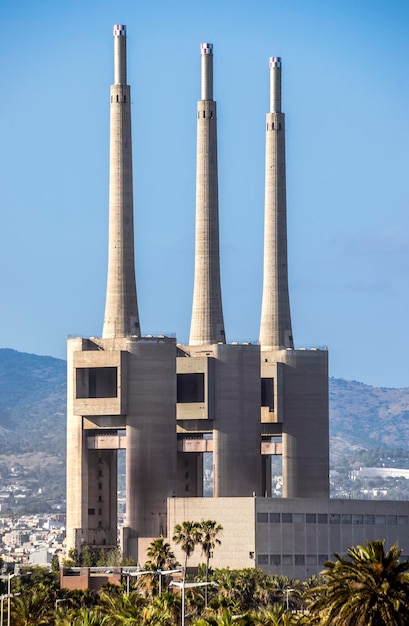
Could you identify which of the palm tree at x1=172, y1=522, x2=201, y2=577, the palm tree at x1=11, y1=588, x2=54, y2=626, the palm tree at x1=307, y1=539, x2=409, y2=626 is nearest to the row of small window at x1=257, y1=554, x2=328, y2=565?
the palm tree at x1=172, y1=522, x2=201, y2=577

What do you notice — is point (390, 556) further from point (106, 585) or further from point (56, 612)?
point (106, 585)

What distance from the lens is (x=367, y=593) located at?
8162cm

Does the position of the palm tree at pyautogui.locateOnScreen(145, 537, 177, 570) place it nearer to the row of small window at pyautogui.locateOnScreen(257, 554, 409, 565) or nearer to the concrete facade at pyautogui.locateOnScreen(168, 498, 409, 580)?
the concrete facade at pyautogui.locateOnScreen(168, 498, 409, 580)

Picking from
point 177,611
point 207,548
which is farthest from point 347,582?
point 207,548

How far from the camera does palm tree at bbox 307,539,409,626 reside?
80562mm

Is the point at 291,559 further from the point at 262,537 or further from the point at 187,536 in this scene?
the point at 187,536

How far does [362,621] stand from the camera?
263 ft

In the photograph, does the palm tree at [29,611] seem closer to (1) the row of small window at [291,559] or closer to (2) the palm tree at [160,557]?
(2) the palm tree at [160,557]

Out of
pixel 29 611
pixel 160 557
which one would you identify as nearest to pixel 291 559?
pixel 160 557

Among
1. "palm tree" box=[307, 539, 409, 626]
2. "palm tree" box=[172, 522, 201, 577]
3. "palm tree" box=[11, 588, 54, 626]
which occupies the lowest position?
"palm tree" box=[11, 588, 54, 626]

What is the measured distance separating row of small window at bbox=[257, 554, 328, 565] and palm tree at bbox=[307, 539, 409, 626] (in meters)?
113

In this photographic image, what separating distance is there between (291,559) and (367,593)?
11708 centimetres

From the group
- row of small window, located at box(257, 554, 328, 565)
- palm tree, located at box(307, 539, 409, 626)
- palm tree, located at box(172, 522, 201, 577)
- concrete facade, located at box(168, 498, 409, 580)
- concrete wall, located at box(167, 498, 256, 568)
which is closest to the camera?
palm tree, located at box(307, 539, 409, 626)

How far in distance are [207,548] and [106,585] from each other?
13390mm
